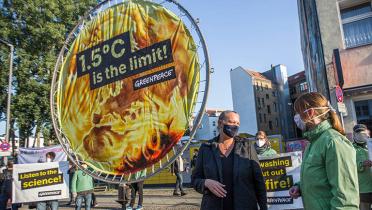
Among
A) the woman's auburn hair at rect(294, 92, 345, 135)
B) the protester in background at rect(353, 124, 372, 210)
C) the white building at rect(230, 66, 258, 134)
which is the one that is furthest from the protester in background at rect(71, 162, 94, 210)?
the white building at rect(230, 66, 258, 134)

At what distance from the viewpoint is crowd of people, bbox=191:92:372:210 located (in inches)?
92.6

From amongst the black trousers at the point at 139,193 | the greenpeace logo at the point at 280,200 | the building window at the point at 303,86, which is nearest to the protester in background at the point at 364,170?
the greenpeace logo at the point at 280,200

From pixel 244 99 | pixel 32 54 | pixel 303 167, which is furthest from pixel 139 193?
pixel 244 99

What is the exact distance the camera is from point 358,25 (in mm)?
12570

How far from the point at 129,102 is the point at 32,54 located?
19.7 metres

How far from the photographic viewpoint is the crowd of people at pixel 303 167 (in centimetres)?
235

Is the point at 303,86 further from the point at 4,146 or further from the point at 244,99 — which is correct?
the point at 4,146

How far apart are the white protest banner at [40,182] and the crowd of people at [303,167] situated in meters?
6.61

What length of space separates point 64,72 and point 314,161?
595cm

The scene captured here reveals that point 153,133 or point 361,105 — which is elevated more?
point 361,105

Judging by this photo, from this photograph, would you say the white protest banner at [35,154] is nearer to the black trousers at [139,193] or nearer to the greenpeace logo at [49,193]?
the black trousers at [139,193]

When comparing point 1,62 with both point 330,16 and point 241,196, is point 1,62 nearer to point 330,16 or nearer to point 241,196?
point 330,16

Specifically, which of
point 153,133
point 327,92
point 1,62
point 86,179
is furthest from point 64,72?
point 1,62

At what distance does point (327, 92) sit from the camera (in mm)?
12656
